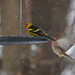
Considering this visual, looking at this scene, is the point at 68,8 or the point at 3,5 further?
the point at 68,8

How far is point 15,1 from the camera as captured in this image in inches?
139

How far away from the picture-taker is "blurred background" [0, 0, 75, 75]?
11.6ft

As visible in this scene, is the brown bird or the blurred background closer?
the brown bird

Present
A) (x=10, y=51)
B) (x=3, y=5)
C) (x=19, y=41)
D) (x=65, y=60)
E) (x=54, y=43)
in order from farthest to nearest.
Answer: (x=65, y=60), (x=10, y=51), (x=3, y=5), (x=54, y=43), (x=19, y=41)

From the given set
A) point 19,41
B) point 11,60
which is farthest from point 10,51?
point 19,41

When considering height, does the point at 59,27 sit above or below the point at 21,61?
above

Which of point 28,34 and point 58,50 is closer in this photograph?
point 58,50

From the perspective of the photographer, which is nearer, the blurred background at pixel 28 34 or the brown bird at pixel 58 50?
the brown bird at pixel 58 50

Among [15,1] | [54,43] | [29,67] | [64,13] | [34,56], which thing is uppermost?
[15,1]

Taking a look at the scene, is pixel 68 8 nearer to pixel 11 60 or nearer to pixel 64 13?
pixel 64 13

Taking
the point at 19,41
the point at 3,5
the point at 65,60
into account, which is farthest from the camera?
the point at 65,60

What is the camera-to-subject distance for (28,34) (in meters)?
3.39

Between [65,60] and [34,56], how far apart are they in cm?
87

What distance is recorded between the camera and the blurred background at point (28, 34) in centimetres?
353
